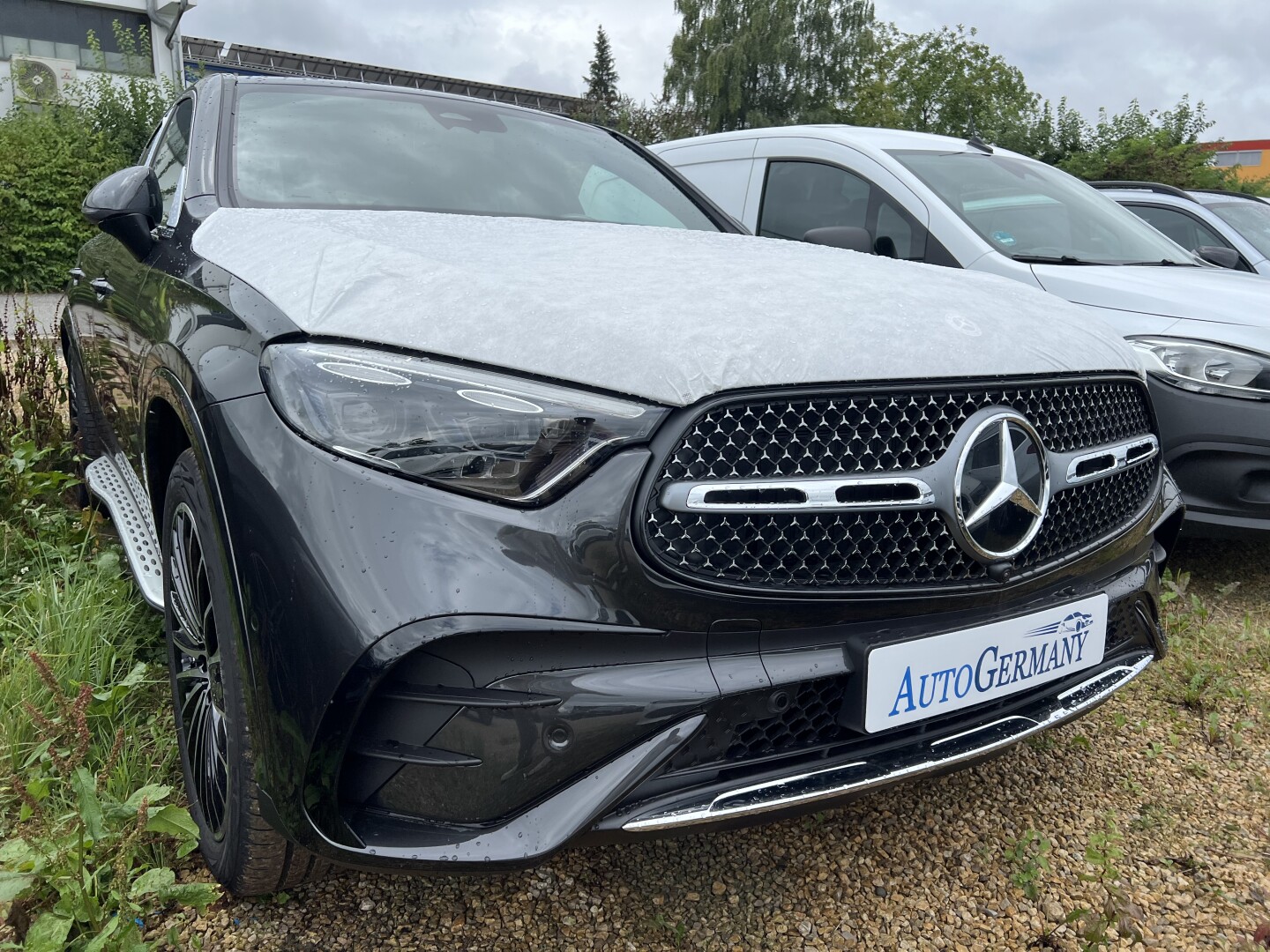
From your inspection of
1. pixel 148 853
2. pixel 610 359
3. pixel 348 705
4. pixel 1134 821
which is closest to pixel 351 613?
pixel 348 705

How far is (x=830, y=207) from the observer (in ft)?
15.0

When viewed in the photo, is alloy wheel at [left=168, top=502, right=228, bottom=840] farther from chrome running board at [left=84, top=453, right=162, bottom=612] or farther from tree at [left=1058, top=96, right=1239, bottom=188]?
tree at [left=1058, top=96, right=1239, bottom=188]

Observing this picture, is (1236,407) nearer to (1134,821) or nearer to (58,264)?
(1134,821)

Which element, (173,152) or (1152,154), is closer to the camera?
(173,152)

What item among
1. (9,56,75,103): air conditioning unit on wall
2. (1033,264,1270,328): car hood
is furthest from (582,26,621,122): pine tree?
(1033,264,1270,328): car hood

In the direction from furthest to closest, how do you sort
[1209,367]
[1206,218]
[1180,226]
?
[1180,226] < [1206,218] < [1209,367]

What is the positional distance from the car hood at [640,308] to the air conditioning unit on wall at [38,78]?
1689cm

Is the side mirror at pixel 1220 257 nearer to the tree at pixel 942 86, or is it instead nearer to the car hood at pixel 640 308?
the car hood at pixel 640 308

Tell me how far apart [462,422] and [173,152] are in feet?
6.62

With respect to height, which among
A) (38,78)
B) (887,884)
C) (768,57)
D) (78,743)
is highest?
(768,57)

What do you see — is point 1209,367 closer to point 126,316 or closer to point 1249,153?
point 126,316

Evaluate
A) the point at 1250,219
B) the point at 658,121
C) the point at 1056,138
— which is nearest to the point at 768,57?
the point at 658,121

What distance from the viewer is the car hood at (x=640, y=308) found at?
1.42 metres

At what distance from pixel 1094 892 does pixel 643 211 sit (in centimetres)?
198
